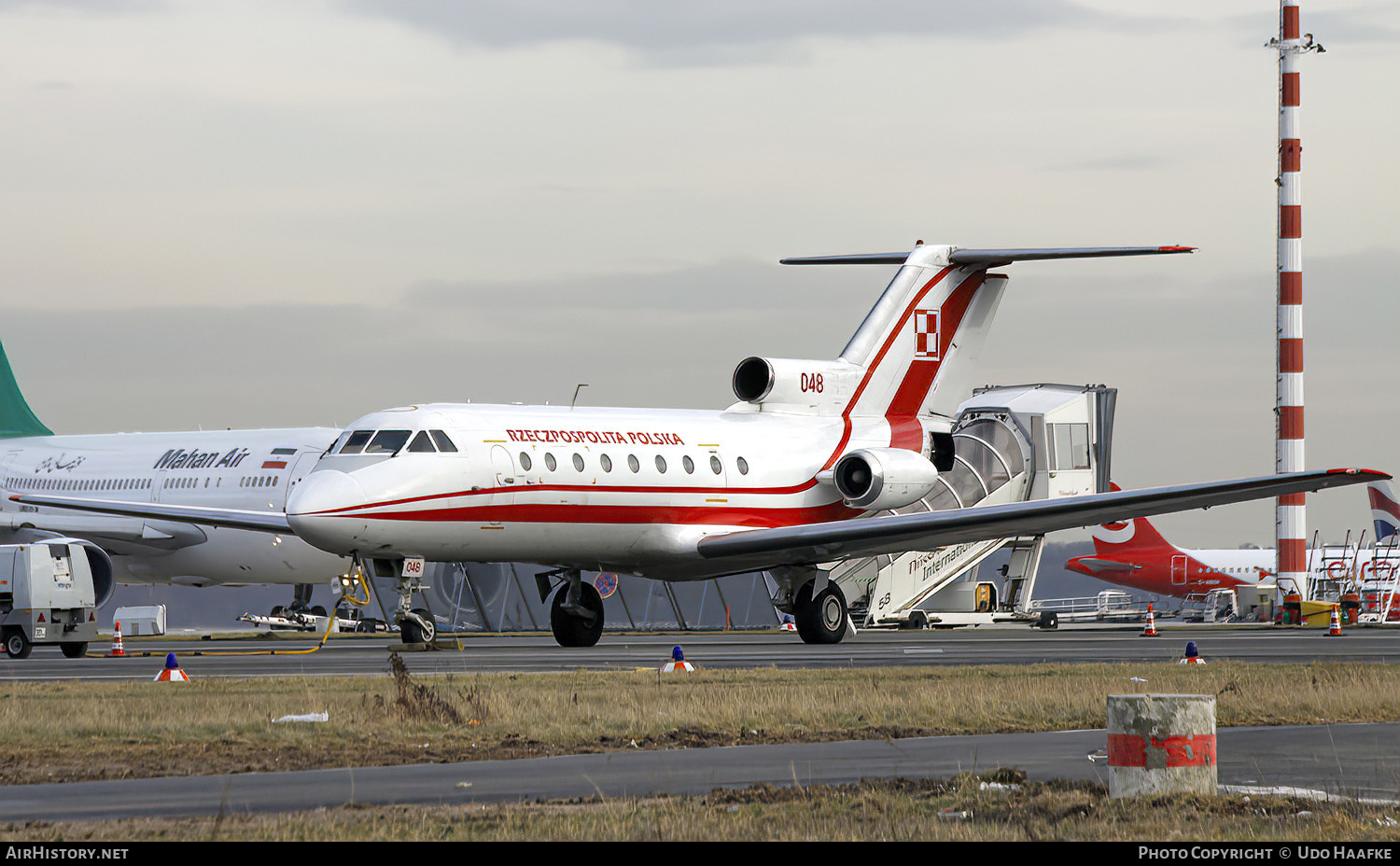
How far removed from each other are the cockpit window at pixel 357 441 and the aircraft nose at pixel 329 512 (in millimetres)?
825

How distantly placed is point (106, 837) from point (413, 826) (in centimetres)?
150

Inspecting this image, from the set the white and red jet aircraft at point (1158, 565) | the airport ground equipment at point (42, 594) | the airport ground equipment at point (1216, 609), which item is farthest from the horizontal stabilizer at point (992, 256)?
the white and red jet aircraft at point (1158, 565)

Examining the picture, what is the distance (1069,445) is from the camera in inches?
1978

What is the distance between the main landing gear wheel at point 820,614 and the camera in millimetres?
32969

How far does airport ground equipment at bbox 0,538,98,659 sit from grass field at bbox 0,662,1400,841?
903cm

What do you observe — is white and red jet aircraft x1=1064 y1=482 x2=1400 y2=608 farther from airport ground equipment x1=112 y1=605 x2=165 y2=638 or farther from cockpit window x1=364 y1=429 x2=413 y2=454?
cockpit window x1=364 y1=429 x2=413 y2=454

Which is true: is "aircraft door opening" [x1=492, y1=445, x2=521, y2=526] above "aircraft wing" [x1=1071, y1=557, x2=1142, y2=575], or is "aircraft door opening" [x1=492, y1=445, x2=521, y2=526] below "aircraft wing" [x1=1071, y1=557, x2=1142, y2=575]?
above

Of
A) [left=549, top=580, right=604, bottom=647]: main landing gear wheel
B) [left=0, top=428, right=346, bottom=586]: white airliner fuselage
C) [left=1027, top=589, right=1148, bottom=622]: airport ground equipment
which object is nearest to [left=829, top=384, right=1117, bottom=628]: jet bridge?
[left=0, top=428, right=346, bottom=586]: white airliner fuselage

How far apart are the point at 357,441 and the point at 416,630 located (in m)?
3.27

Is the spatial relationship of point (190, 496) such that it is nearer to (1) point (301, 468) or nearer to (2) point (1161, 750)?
(1) point (301, 468)

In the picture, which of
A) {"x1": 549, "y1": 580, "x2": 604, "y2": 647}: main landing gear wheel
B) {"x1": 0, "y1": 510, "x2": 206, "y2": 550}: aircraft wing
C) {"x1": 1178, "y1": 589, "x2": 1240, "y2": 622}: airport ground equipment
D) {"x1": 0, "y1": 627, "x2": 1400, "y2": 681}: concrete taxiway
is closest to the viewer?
{"x1": 0, "y1": 627, "x2": 1400, "y2": 681}: concrete taxiway

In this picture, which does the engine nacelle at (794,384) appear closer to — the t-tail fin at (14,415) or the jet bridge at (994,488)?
the jet bridge at (994,488)

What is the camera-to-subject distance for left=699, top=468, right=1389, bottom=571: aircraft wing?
2917cm
